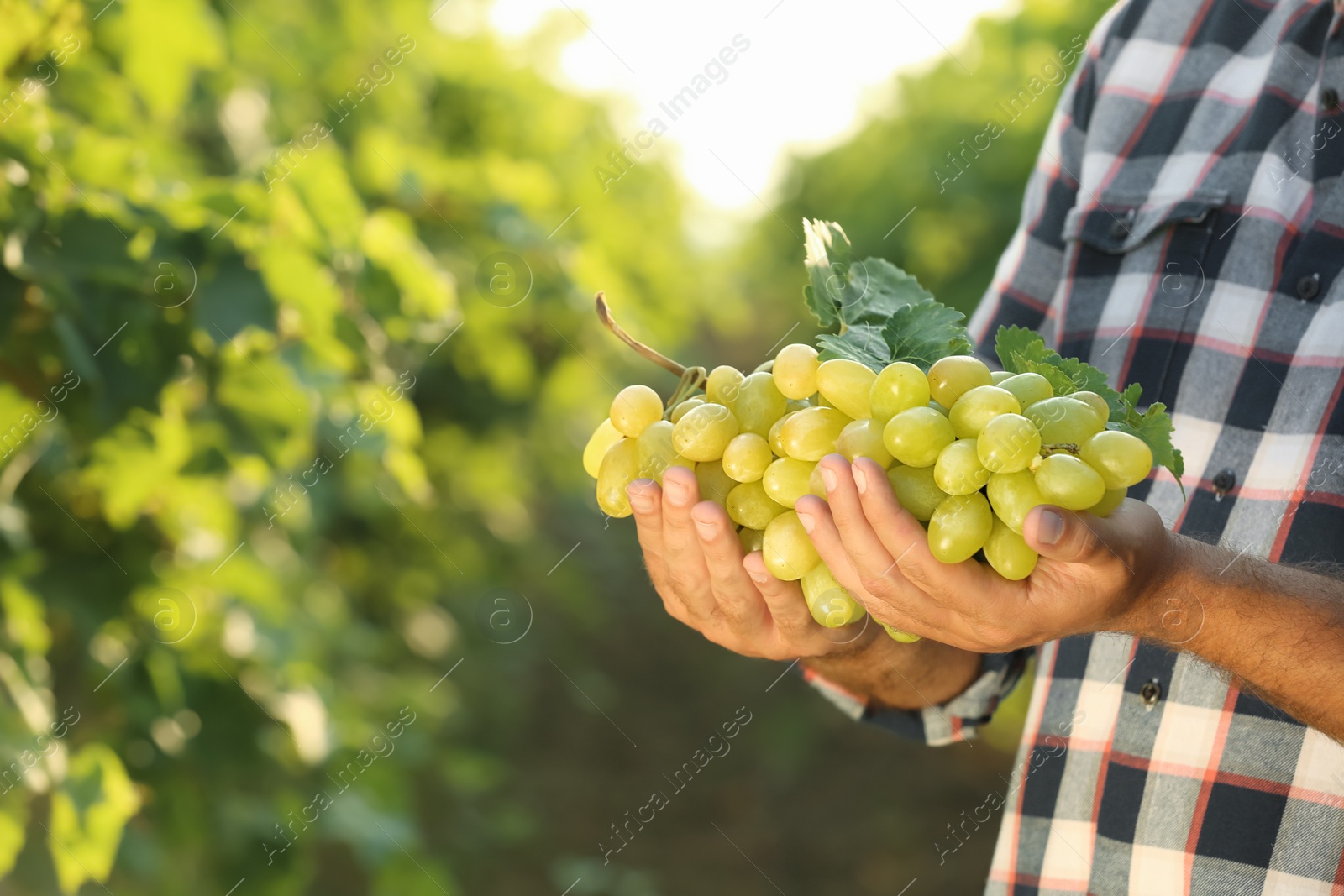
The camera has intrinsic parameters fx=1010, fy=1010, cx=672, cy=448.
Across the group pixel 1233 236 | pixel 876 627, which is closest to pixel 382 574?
pixel 876 627

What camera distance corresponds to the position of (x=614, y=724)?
28.9ft

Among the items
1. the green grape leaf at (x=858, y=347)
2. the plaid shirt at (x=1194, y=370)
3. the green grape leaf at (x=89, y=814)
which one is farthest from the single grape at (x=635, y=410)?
the green grape leaf at (x=89, y=814)

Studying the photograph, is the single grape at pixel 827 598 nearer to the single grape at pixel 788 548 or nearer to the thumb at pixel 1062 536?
the single grape at pixel 788 548

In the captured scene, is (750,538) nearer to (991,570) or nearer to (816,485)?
(816,485)

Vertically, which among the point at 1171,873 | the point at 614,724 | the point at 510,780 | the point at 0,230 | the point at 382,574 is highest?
the point at 0,230

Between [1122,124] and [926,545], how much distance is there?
3.45ft

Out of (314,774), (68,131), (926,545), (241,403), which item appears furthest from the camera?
(314,774)

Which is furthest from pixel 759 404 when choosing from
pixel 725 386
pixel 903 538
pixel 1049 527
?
pixel 1049 527

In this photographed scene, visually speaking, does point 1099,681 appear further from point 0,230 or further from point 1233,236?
point 0,230

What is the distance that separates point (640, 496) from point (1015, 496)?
39 cm

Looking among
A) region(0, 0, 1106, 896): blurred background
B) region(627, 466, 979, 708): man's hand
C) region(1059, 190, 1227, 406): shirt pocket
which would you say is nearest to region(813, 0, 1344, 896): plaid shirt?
region(1059, 190, 1227, 406): shirt pocket

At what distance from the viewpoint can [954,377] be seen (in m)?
1.00

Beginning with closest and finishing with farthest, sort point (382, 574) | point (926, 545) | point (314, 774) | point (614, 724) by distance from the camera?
point (926, 545) < point (314, 774) < point (382, 574) < point (614, 724)

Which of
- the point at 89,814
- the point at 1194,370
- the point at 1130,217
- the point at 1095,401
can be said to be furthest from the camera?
the point at 89,814
